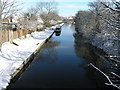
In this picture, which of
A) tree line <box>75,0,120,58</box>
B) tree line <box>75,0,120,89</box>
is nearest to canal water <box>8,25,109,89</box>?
tree line <box>75,0,120,89</box>

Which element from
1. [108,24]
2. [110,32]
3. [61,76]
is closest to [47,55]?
[61,76]

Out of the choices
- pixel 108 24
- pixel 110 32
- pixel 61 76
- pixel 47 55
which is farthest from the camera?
pixel 47 55

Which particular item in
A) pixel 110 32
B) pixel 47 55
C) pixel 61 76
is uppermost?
pixel 110 32

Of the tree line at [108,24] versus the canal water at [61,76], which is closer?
the tree line at [108,24]

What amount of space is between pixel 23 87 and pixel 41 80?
1.54 meters

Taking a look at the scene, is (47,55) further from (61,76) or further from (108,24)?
(108,24)

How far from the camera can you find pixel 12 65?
11789 mm

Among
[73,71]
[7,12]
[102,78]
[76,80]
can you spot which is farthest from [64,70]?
[7,12]

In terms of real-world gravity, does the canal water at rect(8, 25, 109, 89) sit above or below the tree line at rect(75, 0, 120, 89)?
below

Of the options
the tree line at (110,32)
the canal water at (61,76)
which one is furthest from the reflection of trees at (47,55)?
the tree line at (110,32)

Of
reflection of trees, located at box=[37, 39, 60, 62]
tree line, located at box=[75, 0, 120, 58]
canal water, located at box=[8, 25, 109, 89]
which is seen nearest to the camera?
tree line, located at box=[75, 0, 120, 58]

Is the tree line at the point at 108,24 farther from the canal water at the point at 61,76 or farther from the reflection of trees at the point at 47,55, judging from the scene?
the reflection of trees at the point at 47,55

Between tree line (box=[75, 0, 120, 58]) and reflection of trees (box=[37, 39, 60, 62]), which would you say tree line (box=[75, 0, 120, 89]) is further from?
reflection of trees (box=[37, 39, 60, 62])

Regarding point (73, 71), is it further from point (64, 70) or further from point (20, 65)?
point (20, 65)
